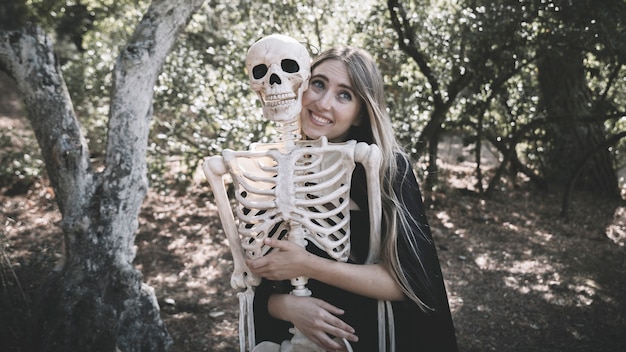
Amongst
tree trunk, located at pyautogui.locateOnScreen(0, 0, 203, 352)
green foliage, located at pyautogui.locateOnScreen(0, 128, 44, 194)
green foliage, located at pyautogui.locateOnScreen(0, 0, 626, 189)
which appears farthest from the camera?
green foliage, located at pyautogui.locateOnScreen(0, 128, 44, 194)

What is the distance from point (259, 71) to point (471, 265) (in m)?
3.83

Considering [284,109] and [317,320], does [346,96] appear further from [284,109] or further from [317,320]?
[317,320]

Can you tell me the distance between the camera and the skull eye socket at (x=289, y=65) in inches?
70.7

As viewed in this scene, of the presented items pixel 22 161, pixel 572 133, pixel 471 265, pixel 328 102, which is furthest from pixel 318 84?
pixel 572 133

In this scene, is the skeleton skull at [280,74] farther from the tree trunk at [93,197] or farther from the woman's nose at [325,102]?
the tree trunk at [93,197]

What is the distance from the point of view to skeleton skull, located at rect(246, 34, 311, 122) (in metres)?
1.78

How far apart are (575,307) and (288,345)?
125 inches

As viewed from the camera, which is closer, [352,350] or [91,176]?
[352,350]

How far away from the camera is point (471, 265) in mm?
5062

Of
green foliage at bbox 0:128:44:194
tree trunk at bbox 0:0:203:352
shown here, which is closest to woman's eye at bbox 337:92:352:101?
tree trunk at bbox 0:0:203:352

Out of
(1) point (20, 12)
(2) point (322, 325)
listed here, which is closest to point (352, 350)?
(2) point (322, 325)

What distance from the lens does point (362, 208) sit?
199 cm

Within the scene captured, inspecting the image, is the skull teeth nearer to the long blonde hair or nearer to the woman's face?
the woman's face

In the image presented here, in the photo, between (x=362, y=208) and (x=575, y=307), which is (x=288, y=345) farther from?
(x=575, y=307)
